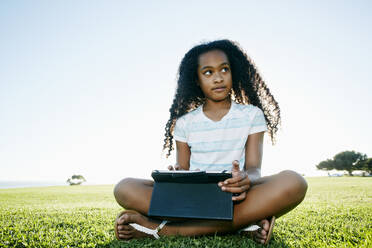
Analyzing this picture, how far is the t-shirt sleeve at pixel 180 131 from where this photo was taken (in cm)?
313

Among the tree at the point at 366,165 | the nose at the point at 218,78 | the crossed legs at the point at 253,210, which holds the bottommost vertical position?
the tree at the point at 366,165

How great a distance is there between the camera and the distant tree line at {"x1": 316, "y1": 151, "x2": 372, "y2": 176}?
154 ft

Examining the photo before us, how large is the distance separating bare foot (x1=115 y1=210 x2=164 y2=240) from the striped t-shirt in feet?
3.02

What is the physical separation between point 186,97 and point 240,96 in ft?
2.46

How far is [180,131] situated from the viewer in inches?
125

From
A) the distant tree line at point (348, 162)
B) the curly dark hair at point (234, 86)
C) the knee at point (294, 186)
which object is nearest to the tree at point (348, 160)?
the distant tree line at point (348, 162)

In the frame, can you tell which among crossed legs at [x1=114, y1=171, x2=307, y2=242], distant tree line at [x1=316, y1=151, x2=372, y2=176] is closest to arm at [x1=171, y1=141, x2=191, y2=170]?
crossed legs at [x1=114, y1=171, x2=307, y2=242]

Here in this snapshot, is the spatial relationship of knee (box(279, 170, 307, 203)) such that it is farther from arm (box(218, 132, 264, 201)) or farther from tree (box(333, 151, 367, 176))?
tree (box(333, 151, 367, 176))

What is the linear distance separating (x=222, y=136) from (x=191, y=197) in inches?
46.6

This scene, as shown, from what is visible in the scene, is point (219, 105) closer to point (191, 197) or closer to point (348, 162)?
point (191, 197)

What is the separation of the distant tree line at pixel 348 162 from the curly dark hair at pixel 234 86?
5227cm

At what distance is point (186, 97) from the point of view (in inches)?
144

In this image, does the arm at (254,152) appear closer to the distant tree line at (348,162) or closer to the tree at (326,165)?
the distant tree line at (348,162)

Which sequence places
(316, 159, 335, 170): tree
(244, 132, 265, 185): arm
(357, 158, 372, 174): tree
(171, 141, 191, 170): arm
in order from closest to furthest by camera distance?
(244, 132, 265, 185): arm, (171, 141, 191, 170): arm, (357, 158, 372, 174): tree, (316, 159, 335, 170): tree
